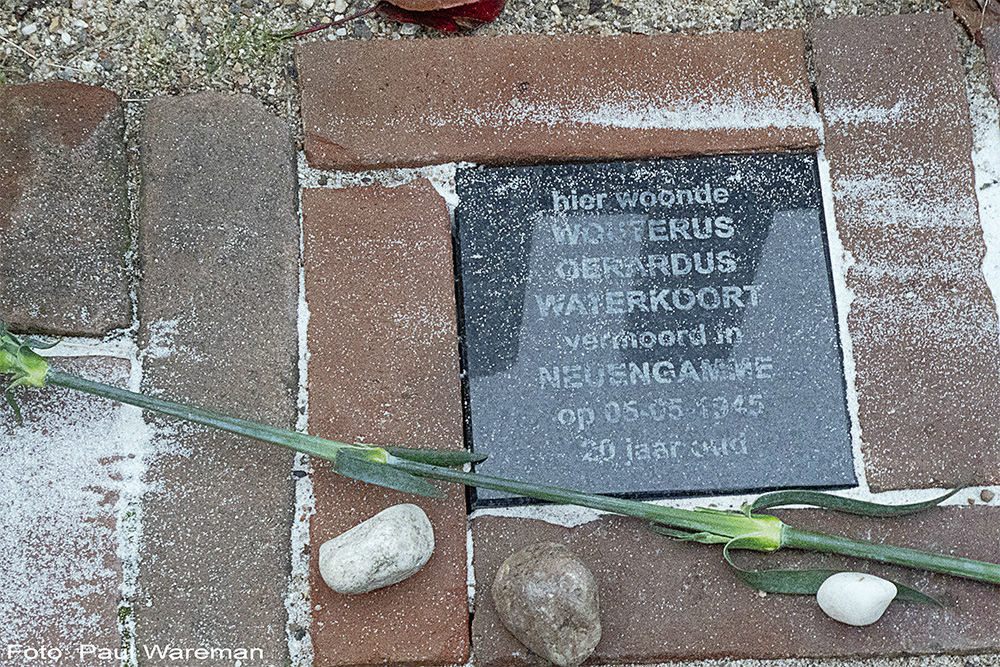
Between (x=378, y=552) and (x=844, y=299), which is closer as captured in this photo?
(x=378, y=552)

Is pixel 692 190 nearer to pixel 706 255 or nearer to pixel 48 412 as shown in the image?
pixel 706 255

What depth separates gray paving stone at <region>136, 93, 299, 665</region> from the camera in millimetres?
1512

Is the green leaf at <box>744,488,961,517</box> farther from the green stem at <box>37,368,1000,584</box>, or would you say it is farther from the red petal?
the red petal

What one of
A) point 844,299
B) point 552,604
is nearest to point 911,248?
point 844,299

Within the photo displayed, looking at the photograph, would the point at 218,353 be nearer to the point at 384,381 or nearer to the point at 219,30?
the point at 384,381

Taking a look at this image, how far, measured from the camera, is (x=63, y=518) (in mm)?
1509

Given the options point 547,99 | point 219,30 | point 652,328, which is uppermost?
point 219,30

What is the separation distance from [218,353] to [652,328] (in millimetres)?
762

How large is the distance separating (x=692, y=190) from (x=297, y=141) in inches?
28.7

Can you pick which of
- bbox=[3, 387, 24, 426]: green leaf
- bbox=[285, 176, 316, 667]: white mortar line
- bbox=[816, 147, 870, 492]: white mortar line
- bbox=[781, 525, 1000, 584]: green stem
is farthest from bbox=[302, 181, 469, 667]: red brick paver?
bbox=[816, 147, 870, 492]: white mortar line

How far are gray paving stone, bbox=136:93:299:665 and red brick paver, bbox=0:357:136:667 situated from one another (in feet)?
0.21

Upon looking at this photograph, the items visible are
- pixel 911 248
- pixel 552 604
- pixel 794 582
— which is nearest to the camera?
pixel 552 604

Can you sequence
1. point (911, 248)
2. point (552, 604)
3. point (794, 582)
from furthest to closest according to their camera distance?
point (911, 248) < point (794, 582) < point (552, 604)

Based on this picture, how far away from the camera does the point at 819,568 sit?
1539 mm
